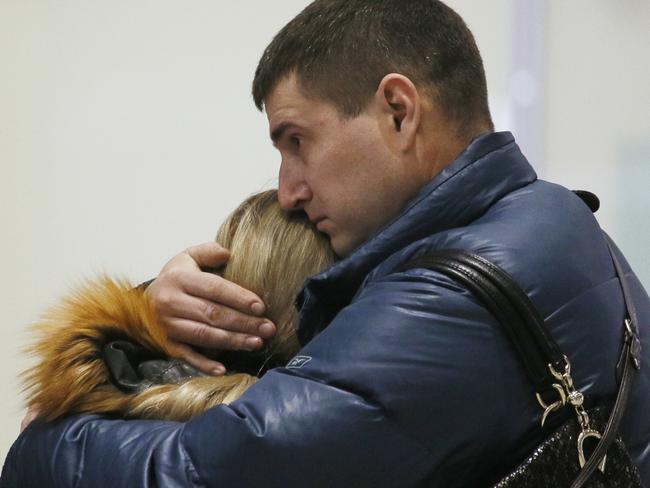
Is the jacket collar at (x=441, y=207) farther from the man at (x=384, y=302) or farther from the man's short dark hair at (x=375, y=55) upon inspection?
the man's short dark hair at (x=375, y=55)

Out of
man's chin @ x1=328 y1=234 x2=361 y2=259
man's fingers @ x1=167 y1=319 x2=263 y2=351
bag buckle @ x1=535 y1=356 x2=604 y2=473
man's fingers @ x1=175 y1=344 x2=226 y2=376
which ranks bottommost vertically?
bag buckle @ x1=535 y1=356 x2=604 y2=473

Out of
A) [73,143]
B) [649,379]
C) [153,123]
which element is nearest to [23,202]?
[73,143]

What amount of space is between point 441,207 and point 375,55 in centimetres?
28

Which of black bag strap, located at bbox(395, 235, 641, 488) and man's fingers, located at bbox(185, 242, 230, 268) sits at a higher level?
man's fingers, located at bbox(185, 242, 230, 268)

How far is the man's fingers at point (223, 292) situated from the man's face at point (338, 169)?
13 cm

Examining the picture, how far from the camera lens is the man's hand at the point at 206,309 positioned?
1.38m

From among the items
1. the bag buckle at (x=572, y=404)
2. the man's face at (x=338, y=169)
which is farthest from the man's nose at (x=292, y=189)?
the bag buckle at (x=572, y=404)

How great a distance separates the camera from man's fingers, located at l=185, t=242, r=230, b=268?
56.8 inches

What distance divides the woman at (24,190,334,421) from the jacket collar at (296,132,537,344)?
10 cm

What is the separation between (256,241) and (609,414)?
1.68ft

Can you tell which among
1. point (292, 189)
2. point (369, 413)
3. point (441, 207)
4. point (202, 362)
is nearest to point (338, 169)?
point (292, 189)

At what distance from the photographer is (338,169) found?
4.50 ft

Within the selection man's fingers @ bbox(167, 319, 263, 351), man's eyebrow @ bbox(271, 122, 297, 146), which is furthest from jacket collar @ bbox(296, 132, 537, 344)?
man's eyebrow @ bbox(271, 122, 297, 146)

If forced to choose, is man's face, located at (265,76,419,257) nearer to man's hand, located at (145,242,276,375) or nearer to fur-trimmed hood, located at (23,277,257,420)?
man's hand, located at (145,242,276,375)
